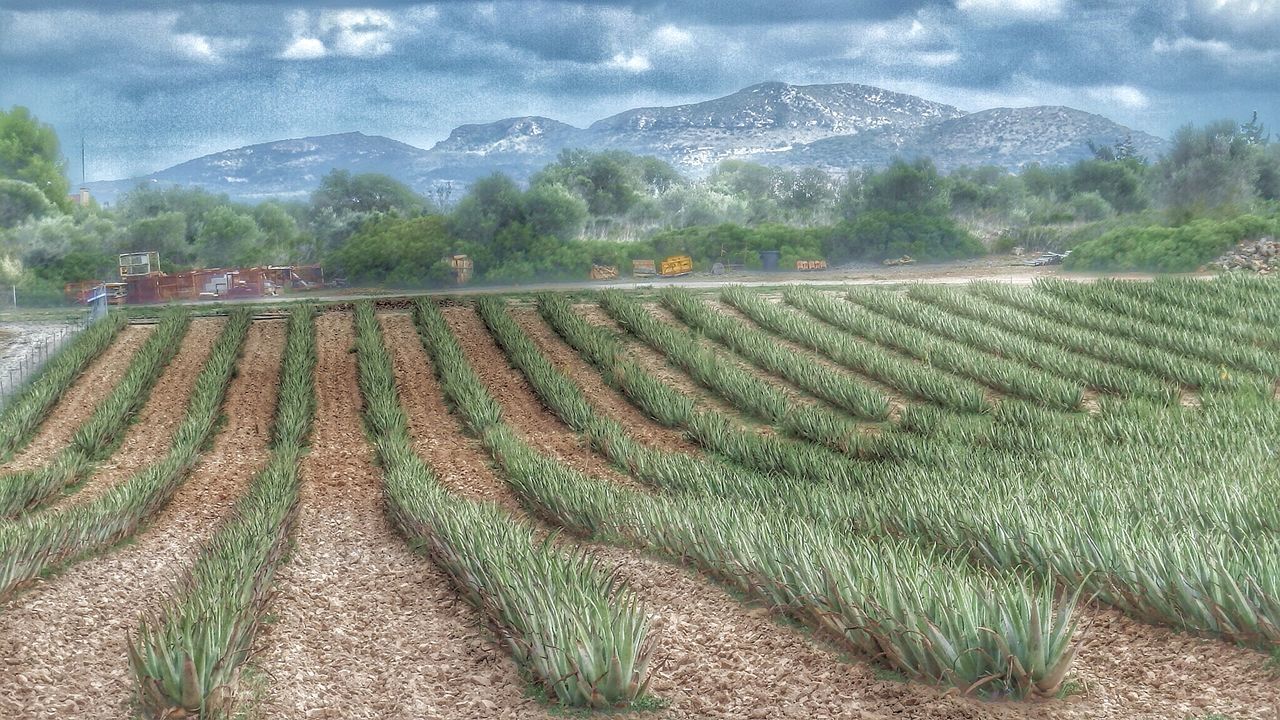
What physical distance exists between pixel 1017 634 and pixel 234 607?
274 centimetres

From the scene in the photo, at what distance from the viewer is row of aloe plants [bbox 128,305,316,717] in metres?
3.61

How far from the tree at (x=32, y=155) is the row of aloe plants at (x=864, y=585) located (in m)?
5.87

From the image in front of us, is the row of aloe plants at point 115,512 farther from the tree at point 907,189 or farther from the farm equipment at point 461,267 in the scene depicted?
the tree at point 907,189

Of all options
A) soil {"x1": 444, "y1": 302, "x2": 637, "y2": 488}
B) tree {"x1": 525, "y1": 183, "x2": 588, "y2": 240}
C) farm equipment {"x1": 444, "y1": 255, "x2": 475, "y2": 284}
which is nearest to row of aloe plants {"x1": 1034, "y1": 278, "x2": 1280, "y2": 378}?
tree {"x1": 525, "y1": 183, "x2": 588, "y2": 240}

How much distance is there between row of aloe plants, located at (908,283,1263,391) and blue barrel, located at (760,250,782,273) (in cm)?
141

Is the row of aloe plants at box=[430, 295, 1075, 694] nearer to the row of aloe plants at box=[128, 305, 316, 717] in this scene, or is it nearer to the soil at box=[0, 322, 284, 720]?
the row of aloe plants at box=[128, 305, 316, 717]

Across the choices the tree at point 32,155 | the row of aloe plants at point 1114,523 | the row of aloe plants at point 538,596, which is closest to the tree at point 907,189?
the row of aloe plants at point 1114,523

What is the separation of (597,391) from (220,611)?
6.52m

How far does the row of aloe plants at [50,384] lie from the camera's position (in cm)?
Answer: 875

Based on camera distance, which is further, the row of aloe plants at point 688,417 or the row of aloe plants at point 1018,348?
the row of aloe plants at point 1018,348

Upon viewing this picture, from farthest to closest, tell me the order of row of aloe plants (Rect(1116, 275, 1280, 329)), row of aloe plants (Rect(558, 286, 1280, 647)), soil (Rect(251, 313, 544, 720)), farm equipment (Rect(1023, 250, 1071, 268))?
farm equipment (Rect(1023, 250, 1071, 268)) → row of aloe plants (Rect(1116, 275, 1280, 329)) → row of aloe plants (Rect(558, 286, 1280, 647)) → soil (Rect(251, 313, 544, 720))

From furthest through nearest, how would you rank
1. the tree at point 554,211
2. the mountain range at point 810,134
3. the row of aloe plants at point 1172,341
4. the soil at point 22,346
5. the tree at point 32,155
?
the mountain range at point 810,134, the tree at point 554,211, the tree at point 32,155, the soil at point 22,346, the row of aloe plants at point 1172,341

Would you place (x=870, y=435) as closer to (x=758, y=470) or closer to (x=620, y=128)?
(x=758, y=470)

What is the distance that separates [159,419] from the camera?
9.78m
